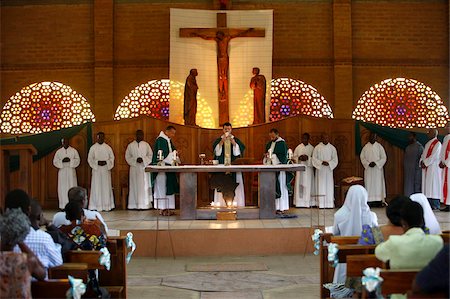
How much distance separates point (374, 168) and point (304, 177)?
1479mm

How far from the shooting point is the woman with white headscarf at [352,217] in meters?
6.46

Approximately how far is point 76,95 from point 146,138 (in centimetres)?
512

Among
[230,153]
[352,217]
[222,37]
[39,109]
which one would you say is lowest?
[352,217]


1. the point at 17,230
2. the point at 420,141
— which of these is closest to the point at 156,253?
the point at 17,230

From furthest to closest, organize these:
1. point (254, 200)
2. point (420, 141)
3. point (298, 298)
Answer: point (420, 141) < point (254, 200) < point (298, 298)

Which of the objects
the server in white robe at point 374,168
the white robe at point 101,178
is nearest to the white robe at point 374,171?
the server in white robe at point 374,168

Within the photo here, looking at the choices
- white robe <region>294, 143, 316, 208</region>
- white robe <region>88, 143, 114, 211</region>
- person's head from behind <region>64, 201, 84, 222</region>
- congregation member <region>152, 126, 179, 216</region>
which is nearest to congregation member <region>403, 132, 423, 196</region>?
→ white robe <region>294, 143, 316, 208</region>

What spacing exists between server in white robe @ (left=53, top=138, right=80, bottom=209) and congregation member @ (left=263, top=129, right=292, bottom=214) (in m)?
4.00

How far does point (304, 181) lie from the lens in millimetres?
13352

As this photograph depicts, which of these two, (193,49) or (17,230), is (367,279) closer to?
(17,230)

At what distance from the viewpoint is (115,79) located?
1766cm

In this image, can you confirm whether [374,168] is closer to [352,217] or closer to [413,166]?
[413,166]

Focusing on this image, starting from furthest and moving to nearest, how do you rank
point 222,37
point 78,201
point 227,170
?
point 222,37 < point 227,170 < point 78,201

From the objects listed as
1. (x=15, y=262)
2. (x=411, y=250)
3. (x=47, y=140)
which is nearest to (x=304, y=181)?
(x=47, y=140)
